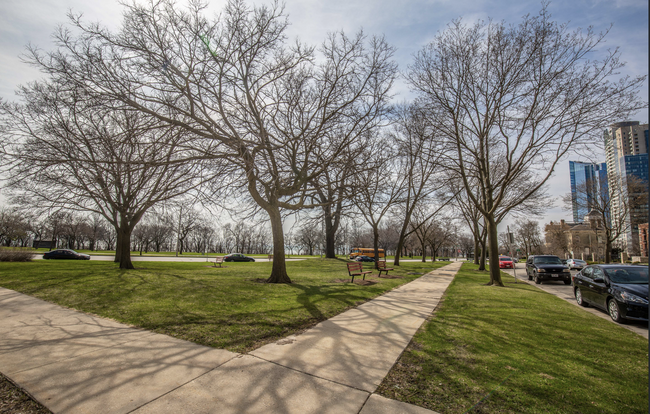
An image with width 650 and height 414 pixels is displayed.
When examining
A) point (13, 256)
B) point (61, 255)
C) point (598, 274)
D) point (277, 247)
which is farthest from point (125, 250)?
point (598, 274)

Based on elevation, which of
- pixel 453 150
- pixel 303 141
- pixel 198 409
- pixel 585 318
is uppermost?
pixel 453 150

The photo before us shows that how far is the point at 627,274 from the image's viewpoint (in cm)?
909

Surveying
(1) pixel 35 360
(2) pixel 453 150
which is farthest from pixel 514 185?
(1) pixel 35 360

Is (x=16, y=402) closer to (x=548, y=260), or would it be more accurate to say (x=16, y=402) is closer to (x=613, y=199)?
(x=548, y=260)

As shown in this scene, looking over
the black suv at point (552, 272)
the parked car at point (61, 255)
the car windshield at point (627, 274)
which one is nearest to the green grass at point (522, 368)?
the car windshield at point (627, 274)

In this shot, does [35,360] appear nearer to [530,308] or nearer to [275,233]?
[275,233]

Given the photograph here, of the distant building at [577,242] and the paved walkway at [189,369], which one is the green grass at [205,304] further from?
the distant building at [577,242]

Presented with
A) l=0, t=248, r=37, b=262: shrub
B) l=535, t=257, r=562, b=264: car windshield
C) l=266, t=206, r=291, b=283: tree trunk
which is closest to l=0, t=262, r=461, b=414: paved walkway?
l=266, t=206, r=291, b=283: tree trunk

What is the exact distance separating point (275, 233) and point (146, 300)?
5466 millimetres

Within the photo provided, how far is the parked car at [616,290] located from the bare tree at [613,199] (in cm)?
2800

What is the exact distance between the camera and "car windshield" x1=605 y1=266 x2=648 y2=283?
347 inches

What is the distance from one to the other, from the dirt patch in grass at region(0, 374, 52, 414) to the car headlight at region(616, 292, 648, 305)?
39.1 feet

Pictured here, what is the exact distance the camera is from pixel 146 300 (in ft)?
27.2

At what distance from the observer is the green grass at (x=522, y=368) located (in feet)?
11.0
